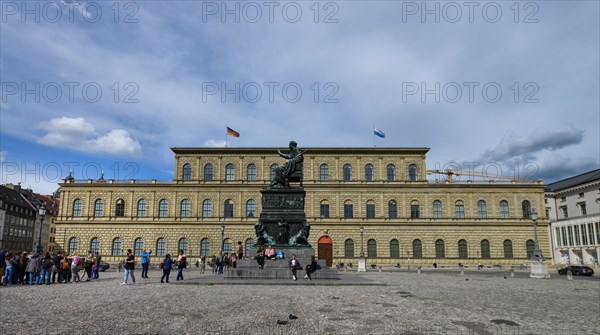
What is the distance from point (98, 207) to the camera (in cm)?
5284

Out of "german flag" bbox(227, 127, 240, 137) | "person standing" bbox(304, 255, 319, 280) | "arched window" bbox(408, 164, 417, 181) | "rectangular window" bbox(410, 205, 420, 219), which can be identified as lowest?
"person standing" bbox(304, 255, 319, 280)

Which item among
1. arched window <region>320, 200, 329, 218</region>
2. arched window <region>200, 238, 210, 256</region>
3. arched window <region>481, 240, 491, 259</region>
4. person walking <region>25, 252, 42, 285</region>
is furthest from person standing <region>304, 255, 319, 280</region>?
arched window <region>481, 240, 491, 259</region>

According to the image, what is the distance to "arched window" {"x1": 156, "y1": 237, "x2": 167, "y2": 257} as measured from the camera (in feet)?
168

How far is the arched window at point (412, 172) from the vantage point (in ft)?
174

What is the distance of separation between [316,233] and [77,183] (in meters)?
30.3

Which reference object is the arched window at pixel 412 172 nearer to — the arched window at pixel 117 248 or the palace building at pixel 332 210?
the palace building at pixel 332 210

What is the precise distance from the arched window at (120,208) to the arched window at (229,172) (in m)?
13.0

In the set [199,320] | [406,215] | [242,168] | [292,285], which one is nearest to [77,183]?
[242,168]

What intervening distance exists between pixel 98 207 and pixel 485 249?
47.0m

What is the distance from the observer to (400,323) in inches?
340

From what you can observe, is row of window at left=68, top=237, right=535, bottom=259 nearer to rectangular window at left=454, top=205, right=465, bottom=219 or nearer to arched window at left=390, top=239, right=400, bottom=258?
arched window at left=390, top=239, right=400, bottom=258

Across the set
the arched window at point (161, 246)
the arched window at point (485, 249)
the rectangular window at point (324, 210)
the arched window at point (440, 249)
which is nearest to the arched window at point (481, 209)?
the arched window at point (485, 249)

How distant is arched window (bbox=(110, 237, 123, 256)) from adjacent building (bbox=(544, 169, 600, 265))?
52528mm

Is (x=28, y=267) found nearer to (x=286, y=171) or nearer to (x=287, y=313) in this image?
(x=286, y=171)
